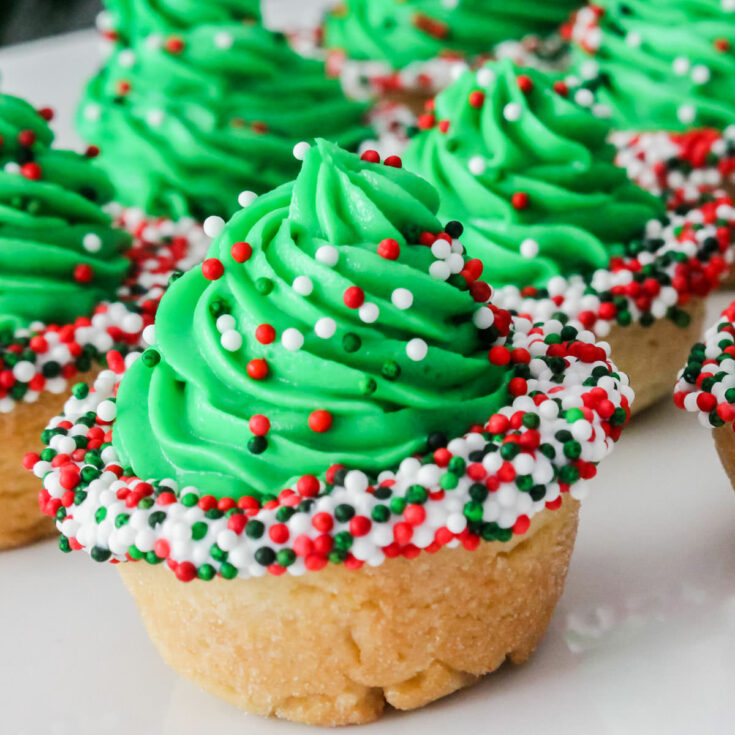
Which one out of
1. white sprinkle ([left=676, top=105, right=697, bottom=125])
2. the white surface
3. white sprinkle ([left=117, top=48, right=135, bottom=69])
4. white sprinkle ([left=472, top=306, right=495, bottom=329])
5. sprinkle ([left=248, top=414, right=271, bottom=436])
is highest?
white sprinkle ([left=472, top=306, right=495, bottom=329])

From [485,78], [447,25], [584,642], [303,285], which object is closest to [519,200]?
[485,78]

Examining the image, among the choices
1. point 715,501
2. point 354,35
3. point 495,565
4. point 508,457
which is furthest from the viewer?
point 354,35

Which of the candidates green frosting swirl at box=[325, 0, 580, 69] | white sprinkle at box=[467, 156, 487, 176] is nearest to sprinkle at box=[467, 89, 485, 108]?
white sprinkle at box=[467, 156, 487, 176]

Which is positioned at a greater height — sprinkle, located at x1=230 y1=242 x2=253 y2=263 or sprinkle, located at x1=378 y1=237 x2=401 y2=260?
sprinkle, located at x1=378 y1=237 x2=401 y2=260

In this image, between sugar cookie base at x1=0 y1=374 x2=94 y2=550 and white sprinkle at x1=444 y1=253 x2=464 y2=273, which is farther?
sugar cookie base at x1=0 y1=374 x2=94 y2=550

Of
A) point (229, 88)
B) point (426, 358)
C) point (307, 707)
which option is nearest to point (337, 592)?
point (307, 707)

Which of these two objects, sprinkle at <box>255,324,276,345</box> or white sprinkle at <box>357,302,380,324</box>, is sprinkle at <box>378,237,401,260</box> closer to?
white sprinkle at <box>357,302,380,324</box>

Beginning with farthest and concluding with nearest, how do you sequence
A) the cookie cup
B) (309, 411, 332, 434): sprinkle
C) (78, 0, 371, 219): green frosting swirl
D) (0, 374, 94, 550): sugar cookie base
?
(78, 0, 371, 219): green frosting swirl, (0, 374, 94, 550): sugar cookie base, the cookie cup, (309, 411, 332, 434): sprinkle

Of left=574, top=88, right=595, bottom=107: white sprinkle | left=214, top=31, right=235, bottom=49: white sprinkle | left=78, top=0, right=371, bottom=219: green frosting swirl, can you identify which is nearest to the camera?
left=574, top=88, right=595, bottom=107: white sprinkle

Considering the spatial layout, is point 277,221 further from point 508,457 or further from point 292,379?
point 508,457
